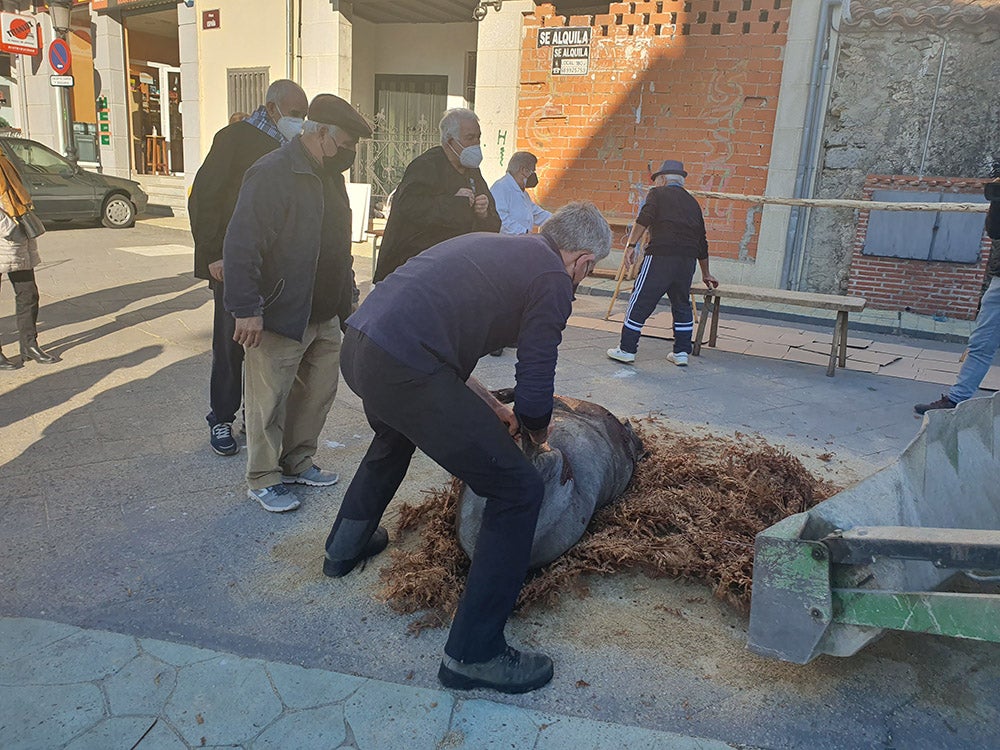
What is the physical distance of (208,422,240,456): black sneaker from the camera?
4141 millimetres

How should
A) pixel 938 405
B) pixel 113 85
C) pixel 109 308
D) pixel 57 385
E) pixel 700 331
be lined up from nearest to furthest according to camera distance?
pixel 57 385
pixel 938 405
pixel 700 331
pixel 109 308
pixel 113 85

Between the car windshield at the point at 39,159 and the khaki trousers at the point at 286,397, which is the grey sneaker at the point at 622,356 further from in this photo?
the car windshield at the point at 39,159

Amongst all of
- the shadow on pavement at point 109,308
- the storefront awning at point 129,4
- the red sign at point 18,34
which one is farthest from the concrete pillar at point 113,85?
the shadow on pavement at point 109,308

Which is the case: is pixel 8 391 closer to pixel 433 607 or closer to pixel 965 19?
pixel 433 607

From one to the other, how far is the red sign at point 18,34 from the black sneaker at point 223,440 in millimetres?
18665

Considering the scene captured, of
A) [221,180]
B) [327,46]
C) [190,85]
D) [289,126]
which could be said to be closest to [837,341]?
[289,126]

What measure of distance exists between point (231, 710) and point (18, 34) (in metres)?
20.9

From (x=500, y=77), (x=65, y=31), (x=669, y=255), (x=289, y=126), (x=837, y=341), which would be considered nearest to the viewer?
(x=289, y=126)

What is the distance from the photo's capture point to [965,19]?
350 inches

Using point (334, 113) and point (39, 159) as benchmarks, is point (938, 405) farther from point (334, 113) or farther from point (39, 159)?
point (39, 159)

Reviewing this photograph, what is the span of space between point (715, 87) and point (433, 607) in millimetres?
9579

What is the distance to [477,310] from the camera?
2.33m

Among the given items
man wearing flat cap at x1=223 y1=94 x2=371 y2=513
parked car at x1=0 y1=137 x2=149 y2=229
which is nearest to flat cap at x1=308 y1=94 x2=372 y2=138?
man wearing flat cap at x1=223 y1=94 x2=371 y2=513

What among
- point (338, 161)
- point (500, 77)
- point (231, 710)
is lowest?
point (231, 710)
